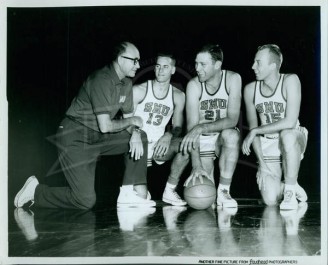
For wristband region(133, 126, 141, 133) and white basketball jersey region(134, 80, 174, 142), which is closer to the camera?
wristband region(133, 126, 141, 133)

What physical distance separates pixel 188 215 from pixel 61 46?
1241 mm

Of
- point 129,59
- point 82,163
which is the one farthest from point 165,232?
point 129,59

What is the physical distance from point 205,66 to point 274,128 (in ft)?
1.91

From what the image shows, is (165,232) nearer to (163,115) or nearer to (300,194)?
(163,115)

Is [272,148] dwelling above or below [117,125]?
below

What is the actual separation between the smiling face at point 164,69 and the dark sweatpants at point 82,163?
39cm

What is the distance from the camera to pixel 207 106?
256 cm

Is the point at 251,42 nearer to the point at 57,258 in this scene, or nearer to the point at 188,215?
the point at 188,215

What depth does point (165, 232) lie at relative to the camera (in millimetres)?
1912

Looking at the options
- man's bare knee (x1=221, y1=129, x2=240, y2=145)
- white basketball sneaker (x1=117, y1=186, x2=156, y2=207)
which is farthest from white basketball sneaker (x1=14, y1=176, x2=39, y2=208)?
man's bare knee (x1=221, y1=129, x2=240, y2=145)

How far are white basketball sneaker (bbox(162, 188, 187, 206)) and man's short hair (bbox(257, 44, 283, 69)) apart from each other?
1.04 metres

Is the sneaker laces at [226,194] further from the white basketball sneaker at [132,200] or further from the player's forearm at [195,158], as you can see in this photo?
the white basketball sneaker at [132,200]

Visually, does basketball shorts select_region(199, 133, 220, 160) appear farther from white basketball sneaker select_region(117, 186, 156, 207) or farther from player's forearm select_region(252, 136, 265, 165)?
white basketball sneaker select_region(117, 186, 156, 207)

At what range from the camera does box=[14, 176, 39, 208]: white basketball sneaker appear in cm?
238
